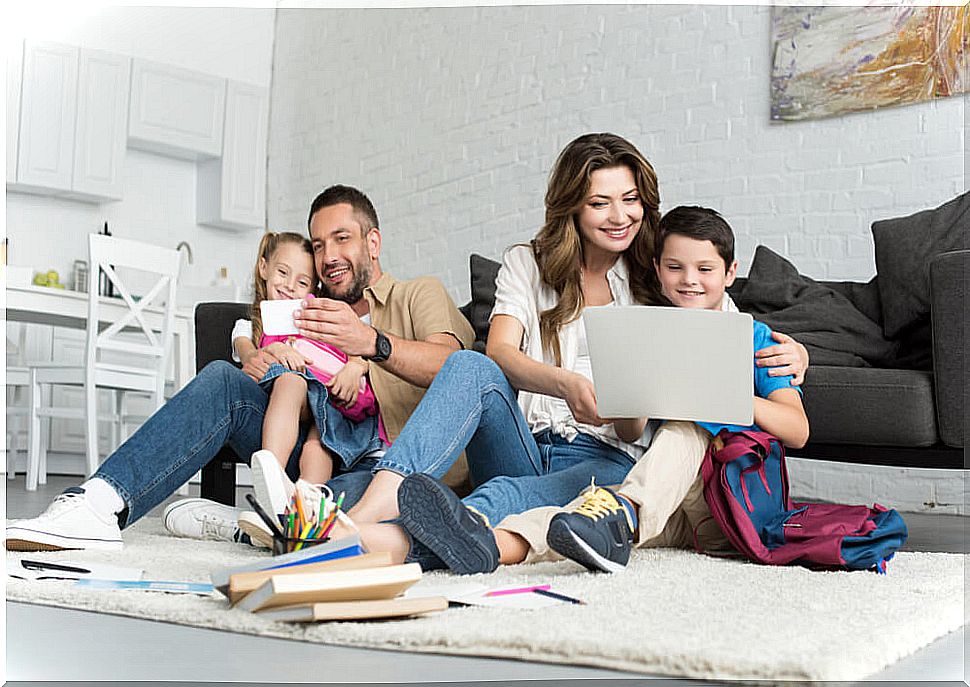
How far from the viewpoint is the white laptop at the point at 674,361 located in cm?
185

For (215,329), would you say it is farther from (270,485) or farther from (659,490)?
(659,490)

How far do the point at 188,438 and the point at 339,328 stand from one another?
1.26 feet

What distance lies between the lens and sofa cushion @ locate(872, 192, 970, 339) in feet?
9.09

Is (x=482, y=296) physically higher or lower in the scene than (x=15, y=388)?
higher

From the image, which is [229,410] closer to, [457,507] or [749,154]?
[457,507]

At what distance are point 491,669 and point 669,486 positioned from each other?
2.73 feet

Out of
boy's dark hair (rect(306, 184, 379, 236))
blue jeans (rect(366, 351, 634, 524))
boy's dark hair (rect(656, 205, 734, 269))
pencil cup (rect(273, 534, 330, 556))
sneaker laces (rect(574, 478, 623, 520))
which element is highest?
boy's dark hair (rect(306, 184, 379, 236))

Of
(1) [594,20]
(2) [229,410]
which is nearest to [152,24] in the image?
(1) [594,20]

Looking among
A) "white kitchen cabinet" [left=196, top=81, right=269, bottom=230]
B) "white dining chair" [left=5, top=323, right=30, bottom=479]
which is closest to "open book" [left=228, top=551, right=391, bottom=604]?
"white dining chair" [left=5, top=323, right=30, bottom=479]

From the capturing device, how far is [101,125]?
5773 millimetres

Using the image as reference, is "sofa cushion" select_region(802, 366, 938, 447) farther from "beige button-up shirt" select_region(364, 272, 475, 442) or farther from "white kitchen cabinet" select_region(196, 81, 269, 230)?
"white kitchen cabinet" select_region(196, 81, 269, 230)

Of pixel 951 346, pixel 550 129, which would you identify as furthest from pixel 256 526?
pixel 550 129

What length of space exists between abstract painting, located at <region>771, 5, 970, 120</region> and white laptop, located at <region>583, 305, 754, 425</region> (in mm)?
2806

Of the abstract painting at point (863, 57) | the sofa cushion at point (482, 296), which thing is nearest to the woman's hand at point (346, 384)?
the sofa cushion at point (482, 296)
